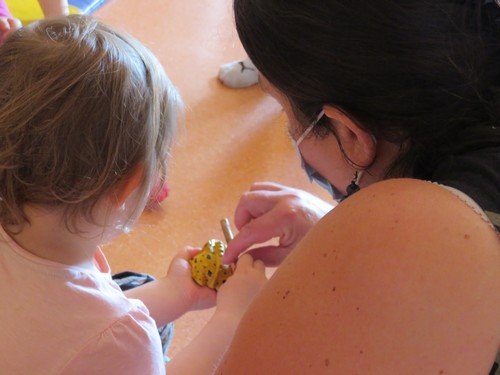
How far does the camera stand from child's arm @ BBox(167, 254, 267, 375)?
806 millimetres

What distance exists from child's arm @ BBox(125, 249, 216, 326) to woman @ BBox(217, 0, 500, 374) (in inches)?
14.4

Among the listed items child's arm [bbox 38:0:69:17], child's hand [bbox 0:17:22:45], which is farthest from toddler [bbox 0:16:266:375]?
child's arm [bbox 38:0:69:17]

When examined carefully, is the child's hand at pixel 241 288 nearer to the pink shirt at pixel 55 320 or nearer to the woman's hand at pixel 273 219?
the woman's hand at pixel 273 219

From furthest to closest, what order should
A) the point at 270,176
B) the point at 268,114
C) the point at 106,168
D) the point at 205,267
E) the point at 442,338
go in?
the point at 268,114 < the point at 270,176 < the point at 205,267 < the point at 106,168 < the point at 442,338

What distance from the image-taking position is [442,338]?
0.46 meters

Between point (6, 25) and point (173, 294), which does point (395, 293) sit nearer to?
point (173, 294)

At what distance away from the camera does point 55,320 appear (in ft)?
1.98

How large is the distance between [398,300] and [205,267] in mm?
514

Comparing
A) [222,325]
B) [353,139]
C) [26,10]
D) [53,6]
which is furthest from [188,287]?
[26,10]

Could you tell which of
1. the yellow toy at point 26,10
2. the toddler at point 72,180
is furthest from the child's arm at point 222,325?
the yellow toy at point 26,10

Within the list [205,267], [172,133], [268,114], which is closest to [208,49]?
[268,114]

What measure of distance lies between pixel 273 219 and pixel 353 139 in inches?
12.2

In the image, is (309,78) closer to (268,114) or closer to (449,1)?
(449,1)

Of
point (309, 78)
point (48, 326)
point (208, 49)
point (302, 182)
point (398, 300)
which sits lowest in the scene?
point (302, 182)
